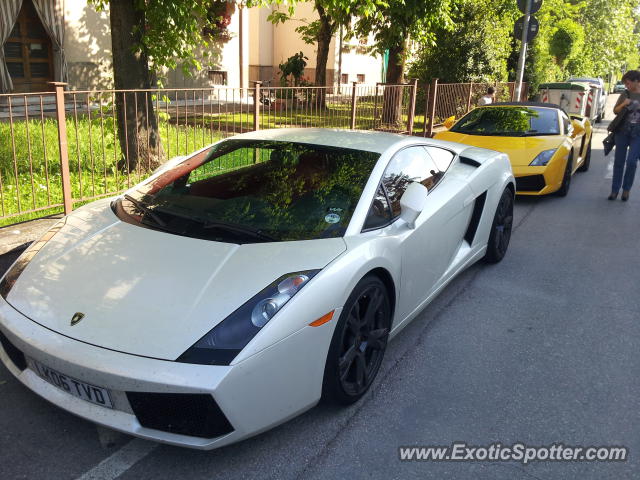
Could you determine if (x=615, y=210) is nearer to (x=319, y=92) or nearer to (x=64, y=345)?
(x=319, y=92)

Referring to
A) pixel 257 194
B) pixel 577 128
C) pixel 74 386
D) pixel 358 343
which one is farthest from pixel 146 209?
pixel 577 128

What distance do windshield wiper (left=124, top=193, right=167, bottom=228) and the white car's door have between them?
1303 millimetres

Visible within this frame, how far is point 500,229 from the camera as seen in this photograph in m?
5.27

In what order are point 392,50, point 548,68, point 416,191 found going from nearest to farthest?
point 416,191
point 392,50
point 548,68

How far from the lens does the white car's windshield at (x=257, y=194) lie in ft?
10.1

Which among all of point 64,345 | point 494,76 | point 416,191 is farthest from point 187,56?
point 494,76

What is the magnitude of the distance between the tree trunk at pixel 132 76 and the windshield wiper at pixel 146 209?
4.14 m

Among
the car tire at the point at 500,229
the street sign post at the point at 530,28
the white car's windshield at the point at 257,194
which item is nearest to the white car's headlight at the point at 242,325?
the white car's windshield at the point at 257,194

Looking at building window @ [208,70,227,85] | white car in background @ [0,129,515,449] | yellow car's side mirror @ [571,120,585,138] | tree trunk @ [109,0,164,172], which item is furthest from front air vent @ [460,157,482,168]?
building window @ [208,70,227,85]

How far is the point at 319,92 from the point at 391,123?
2756 millimetres

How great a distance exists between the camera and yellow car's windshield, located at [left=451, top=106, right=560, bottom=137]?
8.49m

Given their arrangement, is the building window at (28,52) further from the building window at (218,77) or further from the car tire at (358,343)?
the car tire at (358,343)

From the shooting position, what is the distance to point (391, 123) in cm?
1156

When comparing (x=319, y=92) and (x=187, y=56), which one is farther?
(x=319, y=92)
